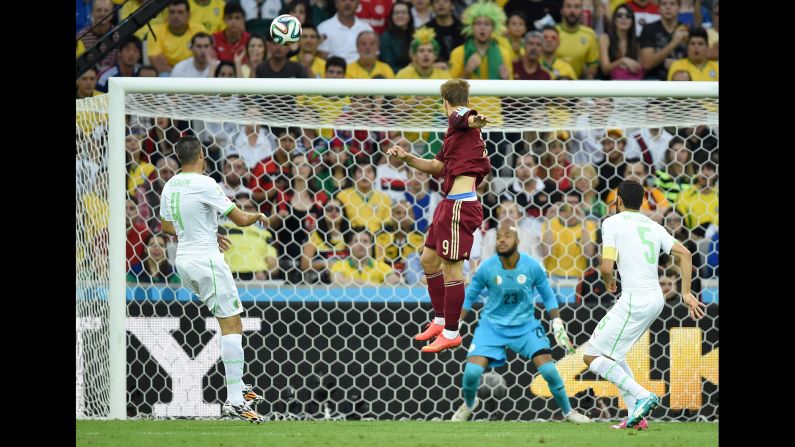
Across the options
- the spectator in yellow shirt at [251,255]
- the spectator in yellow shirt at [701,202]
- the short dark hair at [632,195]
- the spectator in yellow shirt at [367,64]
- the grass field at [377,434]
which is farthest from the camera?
the spectator in yellow shirt at [367,64]

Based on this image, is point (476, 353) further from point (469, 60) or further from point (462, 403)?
point (469, 60)

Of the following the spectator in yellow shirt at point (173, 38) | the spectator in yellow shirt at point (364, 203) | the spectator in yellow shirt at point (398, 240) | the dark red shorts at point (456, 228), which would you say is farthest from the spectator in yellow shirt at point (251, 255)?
the spectator in yellow shirt at point (173, 38)

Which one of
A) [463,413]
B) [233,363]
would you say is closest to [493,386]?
[463,413]

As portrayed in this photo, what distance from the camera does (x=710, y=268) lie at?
1026 cm

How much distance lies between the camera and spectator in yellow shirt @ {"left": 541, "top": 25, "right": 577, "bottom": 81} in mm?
11906

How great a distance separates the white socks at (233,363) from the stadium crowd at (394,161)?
201 centimetres

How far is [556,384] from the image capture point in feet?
29.2

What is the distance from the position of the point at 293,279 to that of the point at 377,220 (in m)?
0.87

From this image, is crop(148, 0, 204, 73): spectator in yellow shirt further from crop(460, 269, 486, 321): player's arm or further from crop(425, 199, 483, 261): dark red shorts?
crop(425, 199, 483, 261): dark red shorts

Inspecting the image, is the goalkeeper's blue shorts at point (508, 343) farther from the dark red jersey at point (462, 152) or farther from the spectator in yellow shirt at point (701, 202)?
the dark red jersey at point (462, 152)

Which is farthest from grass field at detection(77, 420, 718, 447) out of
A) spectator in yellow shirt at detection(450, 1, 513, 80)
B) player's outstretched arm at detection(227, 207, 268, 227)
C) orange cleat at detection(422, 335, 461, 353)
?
spectator in yellow shirt at detection(450, 1, 513, 80)

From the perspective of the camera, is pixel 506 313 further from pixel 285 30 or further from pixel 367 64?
pixel 367 64

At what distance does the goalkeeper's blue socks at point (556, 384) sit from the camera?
8.88m

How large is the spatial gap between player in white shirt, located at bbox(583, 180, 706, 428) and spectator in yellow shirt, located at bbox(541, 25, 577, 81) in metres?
4.36
